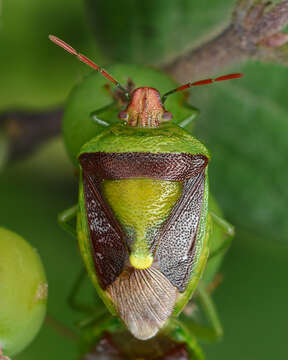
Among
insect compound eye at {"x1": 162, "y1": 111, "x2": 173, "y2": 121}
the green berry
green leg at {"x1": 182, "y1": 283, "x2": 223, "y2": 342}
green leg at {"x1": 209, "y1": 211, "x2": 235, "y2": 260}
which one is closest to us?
the green berry

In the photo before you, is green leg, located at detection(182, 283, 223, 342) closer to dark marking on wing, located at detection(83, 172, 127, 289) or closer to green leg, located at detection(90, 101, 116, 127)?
dark marking on wing, located at detection(83, 172, 127, 289)

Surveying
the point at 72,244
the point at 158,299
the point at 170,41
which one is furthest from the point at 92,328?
the point at 170,41

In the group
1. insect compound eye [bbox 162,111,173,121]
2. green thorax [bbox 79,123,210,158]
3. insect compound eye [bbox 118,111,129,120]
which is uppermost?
insect compound eye [bbox 162,111,173,121]

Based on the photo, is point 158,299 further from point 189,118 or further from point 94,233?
point 189,118

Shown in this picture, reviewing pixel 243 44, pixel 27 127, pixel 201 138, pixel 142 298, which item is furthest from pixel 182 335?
pixel 27 127

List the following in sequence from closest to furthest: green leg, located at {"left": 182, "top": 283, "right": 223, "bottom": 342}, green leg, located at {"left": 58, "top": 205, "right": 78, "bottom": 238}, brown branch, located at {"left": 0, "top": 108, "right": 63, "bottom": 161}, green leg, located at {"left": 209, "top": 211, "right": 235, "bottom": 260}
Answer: green leg, located at {"left": 209, "top": 211, "right": 235, "bottom": 260}
green leg, located at {"left": 58, "top": 205, "right": 78, "bottom": 238}
green leg, located at {"left": 182, "top": 283, "right": 223, "bottom": 342}
brown branch, located at {"left": 0, "top": 108, "right": 63, "bottom": 161}

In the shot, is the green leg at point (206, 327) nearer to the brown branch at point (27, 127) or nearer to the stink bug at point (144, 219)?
the stink bug at point (144, 219)

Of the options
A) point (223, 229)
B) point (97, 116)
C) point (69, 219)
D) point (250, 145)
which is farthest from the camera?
Result: point (250, 145)

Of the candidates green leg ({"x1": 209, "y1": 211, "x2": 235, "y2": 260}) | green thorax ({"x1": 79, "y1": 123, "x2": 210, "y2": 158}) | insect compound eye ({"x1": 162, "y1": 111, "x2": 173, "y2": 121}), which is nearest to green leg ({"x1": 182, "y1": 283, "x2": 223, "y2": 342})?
green leg ({"x1": 209, "y1": 211, "x2": 235, "y2": 260})

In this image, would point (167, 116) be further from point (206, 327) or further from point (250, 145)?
point (206, 327)
